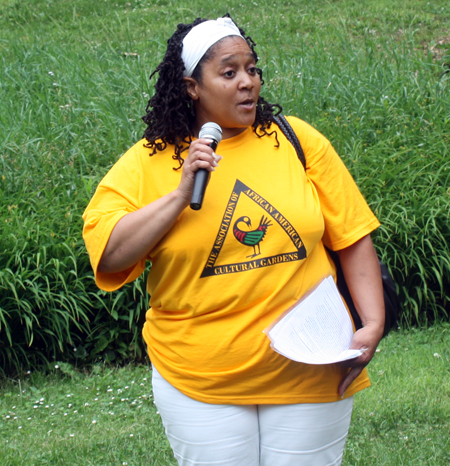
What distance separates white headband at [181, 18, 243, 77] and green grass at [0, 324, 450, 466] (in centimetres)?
219

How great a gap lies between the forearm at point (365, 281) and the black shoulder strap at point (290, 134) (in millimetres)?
336

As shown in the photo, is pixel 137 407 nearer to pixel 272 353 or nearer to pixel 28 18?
pixel 272 353

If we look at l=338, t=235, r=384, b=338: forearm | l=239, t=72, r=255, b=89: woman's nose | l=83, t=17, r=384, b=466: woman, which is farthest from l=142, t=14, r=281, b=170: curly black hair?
l=338, t=235, r=384, b=338: forearm

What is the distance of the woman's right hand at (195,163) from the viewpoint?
167 centimetres

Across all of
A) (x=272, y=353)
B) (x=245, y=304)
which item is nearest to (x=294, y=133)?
(x=245, y=304)

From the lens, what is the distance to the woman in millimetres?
1801

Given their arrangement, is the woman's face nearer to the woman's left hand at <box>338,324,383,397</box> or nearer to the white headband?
the white headband

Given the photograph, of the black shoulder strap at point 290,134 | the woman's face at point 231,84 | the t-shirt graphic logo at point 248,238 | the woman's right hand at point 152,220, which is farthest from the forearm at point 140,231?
the black shoulder strap at point 290,134

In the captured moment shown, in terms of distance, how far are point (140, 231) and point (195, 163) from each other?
0.26m

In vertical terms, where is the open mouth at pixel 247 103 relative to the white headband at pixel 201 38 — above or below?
below

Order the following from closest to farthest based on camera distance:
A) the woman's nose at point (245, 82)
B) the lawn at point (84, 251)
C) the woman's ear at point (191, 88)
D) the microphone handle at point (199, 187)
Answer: the microphone handle at point (199, 187), the woman's nose at point (245, 82), the woman's ear at point (191, 88), the lawn at point (84, 251)

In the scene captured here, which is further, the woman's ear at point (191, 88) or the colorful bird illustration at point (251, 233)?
the woman's ear at point (191, 88)

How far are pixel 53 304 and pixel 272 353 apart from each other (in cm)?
302

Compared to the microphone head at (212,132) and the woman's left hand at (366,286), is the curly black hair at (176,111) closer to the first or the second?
the microphone head at (212,132)
